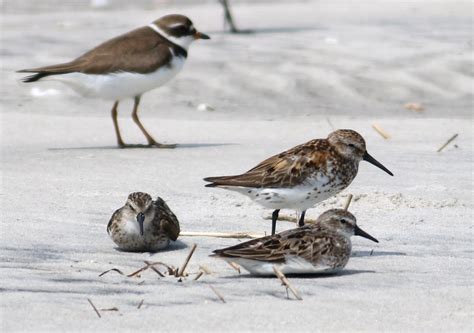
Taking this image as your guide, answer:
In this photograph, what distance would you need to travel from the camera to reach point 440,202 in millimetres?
7969

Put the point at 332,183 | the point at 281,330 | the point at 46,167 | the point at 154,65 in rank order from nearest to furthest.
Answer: the point at 281,330, the point at 332,183, the point at 46,167, the point at 154,65

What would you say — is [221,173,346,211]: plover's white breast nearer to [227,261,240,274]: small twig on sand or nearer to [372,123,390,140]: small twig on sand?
[227,261,240,274]: small twig on sand

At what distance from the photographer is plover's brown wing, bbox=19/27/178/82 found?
10.8m

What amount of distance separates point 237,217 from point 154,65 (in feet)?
11.8

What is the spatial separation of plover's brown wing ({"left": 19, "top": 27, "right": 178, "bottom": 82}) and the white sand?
2.20 ft

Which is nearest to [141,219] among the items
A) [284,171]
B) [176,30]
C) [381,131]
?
[284,171]

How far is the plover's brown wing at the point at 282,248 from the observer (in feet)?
19.2

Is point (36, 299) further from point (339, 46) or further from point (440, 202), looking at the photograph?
point (339, 46)

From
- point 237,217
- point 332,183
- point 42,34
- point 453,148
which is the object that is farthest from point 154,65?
point 42,34

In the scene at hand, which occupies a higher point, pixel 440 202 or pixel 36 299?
pixel 36 299

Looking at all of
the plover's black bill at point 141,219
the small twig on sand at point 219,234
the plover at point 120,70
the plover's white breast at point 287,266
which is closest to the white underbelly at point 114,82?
the plover at point 120,70

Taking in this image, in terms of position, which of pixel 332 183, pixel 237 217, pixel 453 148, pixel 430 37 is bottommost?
pixel 430 37

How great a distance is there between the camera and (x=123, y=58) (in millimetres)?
10906

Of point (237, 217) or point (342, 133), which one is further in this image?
point (237, 217)
